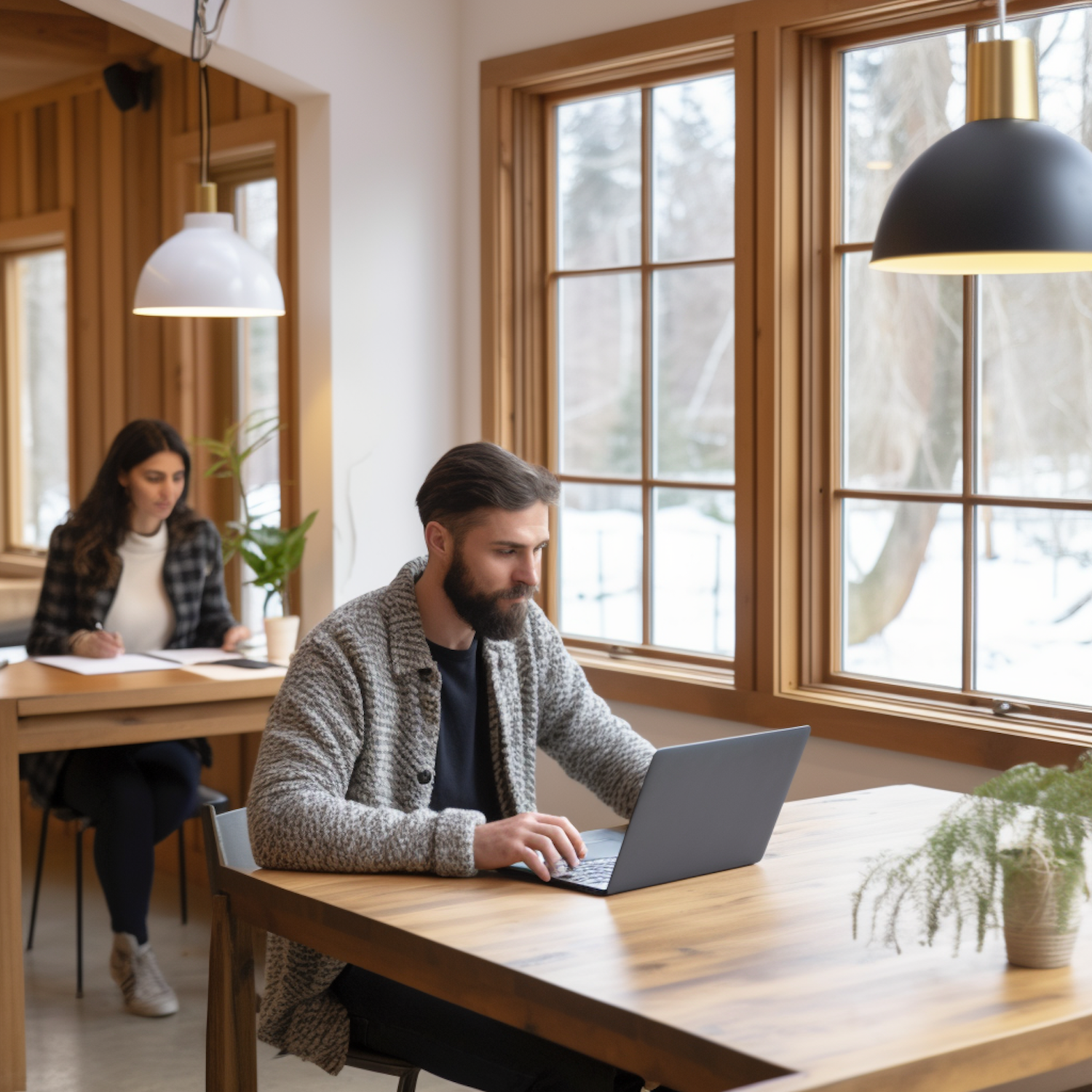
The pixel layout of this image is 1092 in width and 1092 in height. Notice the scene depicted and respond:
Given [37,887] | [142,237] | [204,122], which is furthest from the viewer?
[142,237]

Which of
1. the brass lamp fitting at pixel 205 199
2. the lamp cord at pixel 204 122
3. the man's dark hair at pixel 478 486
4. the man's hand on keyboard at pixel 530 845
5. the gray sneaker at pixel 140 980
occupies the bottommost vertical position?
the gray sneaker at pixel 140 980

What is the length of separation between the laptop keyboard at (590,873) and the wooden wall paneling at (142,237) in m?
3.33

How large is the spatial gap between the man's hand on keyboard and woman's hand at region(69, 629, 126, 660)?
→ 2.08 m

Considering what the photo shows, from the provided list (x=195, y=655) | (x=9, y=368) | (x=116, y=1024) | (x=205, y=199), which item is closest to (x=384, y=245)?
(x=205, y=199)

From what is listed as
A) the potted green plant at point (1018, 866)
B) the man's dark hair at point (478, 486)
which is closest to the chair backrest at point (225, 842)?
the man's dark hair at point (478, 486)

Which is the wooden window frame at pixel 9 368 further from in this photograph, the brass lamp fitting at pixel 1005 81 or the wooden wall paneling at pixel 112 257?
the brass lamp fitting at pixel 1005 81

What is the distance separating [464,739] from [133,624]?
1957 millimetres

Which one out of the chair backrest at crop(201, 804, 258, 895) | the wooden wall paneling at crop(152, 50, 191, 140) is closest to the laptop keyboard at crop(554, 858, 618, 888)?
the chair backrest at crop(201, 804, 258, 895)

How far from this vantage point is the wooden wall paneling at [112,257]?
503cm

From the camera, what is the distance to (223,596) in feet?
13.7

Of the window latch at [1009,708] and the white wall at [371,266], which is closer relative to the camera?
the window latch at [1009,708]

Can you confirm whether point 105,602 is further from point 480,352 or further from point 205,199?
point 480,352

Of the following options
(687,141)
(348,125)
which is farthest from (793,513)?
(348,125)

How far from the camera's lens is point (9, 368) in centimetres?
588
